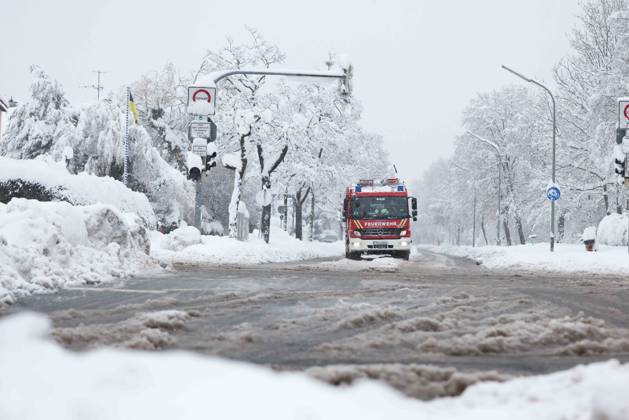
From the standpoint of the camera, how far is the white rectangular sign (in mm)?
20172

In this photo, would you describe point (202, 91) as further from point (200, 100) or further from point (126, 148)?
point (126, 148)

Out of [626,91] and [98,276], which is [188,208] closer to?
[626,91]

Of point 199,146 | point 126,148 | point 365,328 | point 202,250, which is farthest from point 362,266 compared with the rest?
point 126,148

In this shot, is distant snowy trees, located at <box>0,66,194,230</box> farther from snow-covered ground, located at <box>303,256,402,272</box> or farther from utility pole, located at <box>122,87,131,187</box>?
snow-covered ground, located at <box>303,256,402,272</box>

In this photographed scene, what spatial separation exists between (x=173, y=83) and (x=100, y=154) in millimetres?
27264

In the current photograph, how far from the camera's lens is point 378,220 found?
1096 inches

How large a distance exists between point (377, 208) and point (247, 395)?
24540mm

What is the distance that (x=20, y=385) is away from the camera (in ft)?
11.8

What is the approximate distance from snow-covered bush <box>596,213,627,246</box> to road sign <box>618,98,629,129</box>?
32.2ft

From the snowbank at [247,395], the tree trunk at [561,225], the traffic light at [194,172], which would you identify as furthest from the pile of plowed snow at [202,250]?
the tree trunk at [561,225]

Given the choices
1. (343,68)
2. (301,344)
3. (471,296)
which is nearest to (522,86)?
(343,68)

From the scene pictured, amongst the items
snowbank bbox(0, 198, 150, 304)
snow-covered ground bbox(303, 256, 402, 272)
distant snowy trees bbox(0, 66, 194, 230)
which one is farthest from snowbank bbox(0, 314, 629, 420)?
distant snowy trees bbox(0, 66, 194, 230)

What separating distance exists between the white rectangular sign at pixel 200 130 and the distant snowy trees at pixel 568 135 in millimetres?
21723

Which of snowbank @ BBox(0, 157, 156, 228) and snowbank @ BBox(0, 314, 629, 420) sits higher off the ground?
snowbank @ BBox(0, 157, 156, 228)
